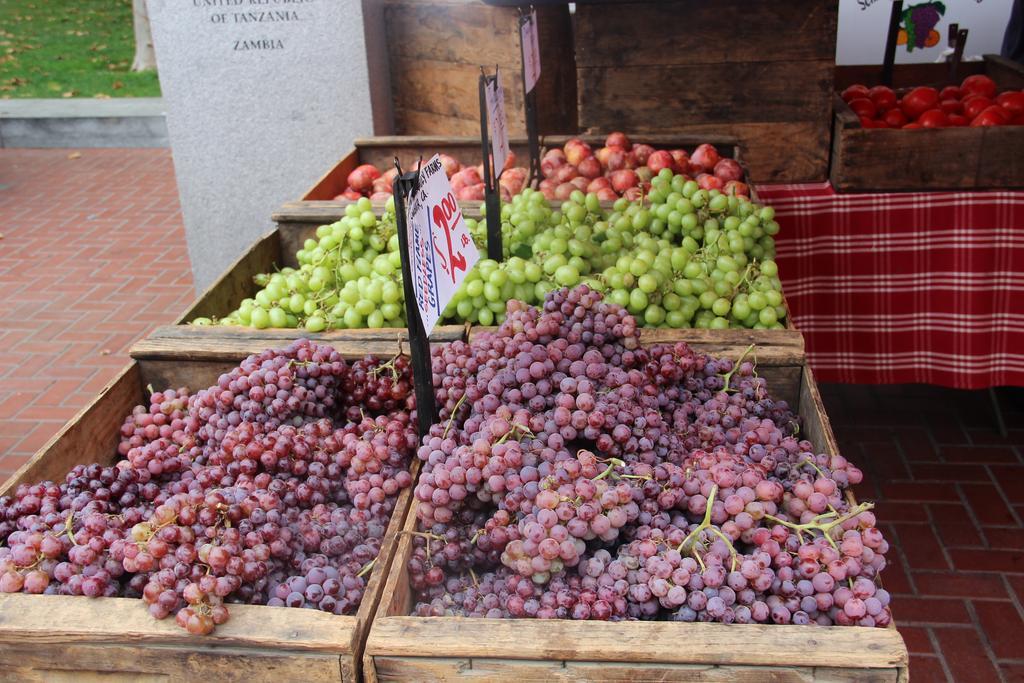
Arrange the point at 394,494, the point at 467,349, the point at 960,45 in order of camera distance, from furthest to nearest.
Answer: the point at 960,45, the point at 467,349, the point at 394,494

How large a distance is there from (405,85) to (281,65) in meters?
0.60

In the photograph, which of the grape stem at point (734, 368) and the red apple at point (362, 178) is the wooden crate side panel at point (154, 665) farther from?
the red apple at point (362, 178)

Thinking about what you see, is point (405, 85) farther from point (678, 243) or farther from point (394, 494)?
point (394, 494)

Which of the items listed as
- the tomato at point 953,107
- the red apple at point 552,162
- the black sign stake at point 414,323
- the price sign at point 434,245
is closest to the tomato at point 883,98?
the tomato at point 953,107

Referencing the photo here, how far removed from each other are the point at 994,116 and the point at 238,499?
3.13m

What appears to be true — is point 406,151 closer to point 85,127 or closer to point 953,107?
point 953,107

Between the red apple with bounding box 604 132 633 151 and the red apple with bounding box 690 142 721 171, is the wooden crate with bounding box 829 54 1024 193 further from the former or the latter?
the red apple with bounding box 604 132 633 151

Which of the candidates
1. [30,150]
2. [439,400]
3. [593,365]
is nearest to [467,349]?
[439,400]

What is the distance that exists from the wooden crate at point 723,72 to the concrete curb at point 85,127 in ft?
19.9

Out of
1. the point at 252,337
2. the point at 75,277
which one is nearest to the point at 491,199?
the point at 252,337

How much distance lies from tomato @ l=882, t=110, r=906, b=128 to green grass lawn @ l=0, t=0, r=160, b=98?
8.65 metres

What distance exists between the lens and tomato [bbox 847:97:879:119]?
3.62m

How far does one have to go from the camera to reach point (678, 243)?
8.79 feet

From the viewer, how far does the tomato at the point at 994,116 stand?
11.0ft
